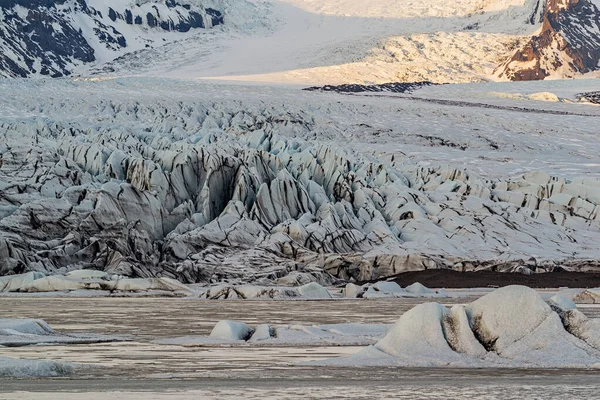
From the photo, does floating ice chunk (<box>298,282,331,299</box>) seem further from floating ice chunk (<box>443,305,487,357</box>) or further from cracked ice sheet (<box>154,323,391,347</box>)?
floating ice chunk (<box>443,305,487,357</box>)

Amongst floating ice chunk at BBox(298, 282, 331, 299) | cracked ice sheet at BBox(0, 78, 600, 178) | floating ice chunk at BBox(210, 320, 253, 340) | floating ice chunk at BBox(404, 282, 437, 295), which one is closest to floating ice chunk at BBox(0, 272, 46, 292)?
floating ice chunk at BBox(298, 282, 331, 299)

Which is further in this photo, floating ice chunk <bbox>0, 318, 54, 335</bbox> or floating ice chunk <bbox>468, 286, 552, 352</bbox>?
floating ice chunk <bbox>0, 318, 54, 335</bbox>

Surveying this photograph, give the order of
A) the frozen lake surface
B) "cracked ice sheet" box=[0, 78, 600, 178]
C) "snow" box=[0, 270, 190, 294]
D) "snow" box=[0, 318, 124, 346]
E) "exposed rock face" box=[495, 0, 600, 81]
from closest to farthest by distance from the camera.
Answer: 1. the frozen lake surface
2. "snow" box=[0, 318, 124, 346]
3. "snow" box=[0, 270, 190, 294]
4. "cracked ice sheet" box=[0, 78, 600, 178]
5. "exposed rock face" box=[495, 0, 600, 81]

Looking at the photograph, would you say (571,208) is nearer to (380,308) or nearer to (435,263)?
(435,263)

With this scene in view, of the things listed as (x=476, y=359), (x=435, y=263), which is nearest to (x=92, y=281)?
(x=435, y=263)

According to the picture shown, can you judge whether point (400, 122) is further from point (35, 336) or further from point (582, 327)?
point (582, 327)
